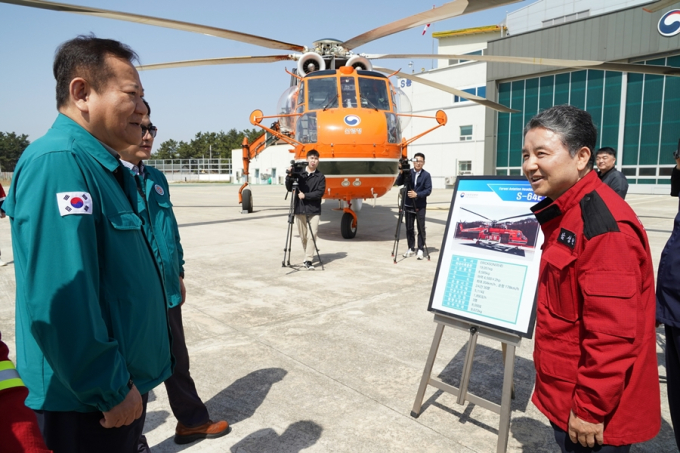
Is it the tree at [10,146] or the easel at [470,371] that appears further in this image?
the tree at [10,146]

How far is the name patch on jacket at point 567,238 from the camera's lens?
1.88m

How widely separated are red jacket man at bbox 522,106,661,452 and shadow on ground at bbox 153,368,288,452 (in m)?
2.17

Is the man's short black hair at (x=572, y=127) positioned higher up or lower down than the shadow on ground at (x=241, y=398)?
higher up

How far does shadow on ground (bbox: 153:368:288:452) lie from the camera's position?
3271 millimetres

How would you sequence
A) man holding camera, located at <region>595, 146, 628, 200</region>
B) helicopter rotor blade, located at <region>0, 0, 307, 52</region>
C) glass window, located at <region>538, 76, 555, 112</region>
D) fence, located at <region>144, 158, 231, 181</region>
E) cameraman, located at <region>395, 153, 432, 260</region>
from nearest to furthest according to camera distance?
helicopter rotor blade, located at <region>0, 0, 307, 52</region>, man holding camera, located at <region>595, 146, 628, 200</region>, cameraman, located at <region>395, 153, 432, 260</region>, glass window, located at <region>538, 76, 555, 112</region>, fence, located at <region>144, 158, 231, 181</region>

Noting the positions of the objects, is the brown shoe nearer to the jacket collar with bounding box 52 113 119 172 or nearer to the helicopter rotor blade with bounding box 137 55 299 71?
the jacket collar with bounding box 52 113 119 172

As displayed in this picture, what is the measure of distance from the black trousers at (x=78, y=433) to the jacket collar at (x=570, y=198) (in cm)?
196

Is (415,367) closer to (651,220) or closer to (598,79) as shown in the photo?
(651,220)

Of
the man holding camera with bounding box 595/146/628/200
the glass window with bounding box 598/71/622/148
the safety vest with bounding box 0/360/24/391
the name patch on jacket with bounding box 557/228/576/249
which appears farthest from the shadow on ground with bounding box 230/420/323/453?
the glass window with bounding box 598/71/622/148

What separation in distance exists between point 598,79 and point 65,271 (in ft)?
108

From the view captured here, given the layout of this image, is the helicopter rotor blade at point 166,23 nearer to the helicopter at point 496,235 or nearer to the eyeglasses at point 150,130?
the eyeglasses at point 150,130

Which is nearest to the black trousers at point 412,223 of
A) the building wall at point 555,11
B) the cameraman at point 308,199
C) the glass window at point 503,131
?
the cameraman at point 308,199

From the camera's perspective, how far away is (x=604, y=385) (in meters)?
1.72

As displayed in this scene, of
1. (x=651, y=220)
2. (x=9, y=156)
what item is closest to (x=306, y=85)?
(x=651, y=220)
